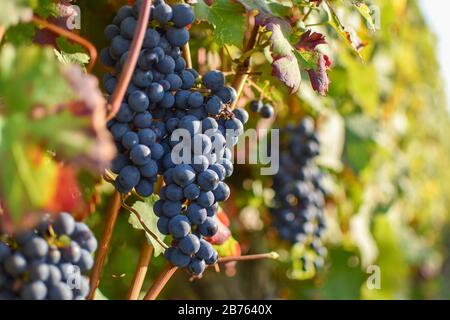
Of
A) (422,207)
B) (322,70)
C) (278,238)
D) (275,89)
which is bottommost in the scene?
(422,207)

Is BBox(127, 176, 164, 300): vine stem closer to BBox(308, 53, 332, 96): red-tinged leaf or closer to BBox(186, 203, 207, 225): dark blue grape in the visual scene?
BBox(186, 203, 207, 225): dark blue grape

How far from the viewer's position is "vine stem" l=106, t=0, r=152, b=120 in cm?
82

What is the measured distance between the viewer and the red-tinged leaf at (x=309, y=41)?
1.07 meters

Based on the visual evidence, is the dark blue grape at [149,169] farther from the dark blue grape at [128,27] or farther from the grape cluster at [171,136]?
the dark blue grape at [128,27]

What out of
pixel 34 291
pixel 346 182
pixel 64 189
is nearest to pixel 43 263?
pixel 34 291

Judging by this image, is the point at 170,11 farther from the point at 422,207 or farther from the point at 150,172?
the point at 422,207

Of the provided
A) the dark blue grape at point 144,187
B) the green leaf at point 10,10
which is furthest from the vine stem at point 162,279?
the green leaf at point 10,10

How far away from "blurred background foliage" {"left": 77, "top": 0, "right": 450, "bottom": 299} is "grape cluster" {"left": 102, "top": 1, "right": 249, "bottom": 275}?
0.93ft

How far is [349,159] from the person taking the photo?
2150mm

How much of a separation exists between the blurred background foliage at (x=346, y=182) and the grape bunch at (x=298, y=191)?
2.7 inches

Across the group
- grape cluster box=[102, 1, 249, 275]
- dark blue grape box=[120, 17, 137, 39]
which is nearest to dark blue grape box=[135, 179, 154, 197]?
grape cluster box=[102, 1, 249, 275]

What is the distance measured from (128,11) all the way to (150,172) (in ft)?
0.82

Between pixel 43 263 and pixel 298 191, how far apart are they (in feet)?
3.68
